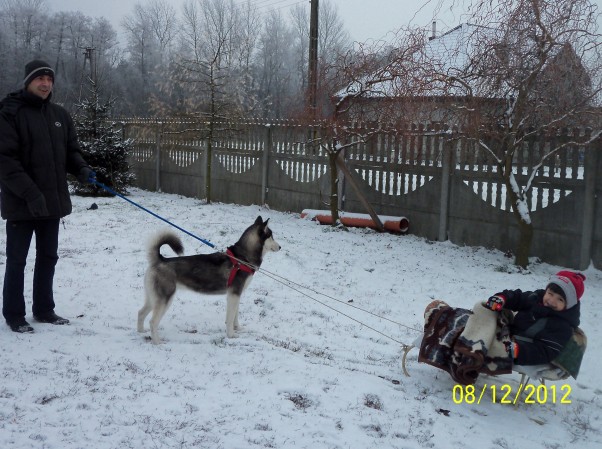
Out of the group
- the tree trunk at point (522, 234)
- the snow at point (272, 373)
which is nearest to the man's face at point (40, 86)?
the snow at point (272, 373)

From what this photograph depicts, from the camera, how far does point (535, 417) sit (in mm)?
4383

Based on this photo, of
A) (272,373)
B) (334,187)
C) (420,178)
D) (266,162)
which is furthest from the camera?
(266,162)

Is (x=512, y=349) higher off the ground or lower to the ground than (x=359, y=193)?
lower

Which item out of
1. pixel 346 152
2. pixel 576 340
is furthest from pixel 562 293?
pixel 346 152

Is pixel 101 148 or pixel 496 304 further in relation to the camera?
pixel 101 148

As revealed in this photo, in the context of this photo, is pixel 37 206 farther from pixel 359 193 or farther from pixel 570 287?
pixel 359 193

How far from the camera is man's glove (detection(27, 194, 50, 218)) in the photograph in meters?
4.95

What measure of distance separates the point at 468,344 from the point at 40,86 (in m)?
4.27

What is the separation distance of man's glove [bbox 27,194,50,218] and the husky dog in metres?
0.97

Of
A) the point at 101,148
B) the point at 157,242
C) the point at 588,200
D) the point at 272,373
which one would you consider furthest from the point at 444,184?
the point at 101,148

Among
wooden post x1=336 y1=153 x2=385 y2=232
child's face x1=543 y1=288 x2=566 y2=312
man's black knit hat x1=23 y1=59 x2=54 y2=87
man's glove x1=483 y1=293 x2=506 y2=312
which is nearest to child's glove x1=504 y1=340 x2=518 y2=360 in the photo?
man's glove x1=483 y1=293 x2=506 y2=312

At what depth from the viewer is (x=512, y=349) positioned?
14.6 feet

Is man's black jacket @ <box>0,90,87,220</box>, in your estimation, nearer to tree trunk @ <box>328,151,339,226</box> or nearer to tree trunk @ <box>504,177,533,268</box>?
tree trunk @ <box>504,177,533,268</box>
